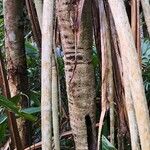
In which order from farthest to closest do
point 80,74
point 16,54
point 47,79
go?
point 16,54 < point 80,74 < point 47,79

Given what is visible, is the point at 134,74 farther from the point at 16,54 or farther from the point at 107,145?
the point at 16,54

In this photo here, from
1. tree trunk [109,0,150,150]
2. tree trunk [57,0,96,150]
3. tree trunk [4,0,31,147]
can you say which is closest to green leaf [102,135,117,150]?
tree trunk [57,0,96,150]

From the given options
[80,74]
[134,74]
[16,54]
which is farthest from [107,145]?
[16,54]

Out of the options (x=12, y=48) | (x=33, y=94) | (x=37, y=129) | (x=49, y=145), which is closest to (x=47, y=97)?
(x=49, y=145)

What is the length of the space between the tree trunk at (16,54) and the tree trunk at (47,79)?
0.47 m

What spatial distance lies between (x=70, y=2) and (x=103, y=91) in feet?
0.54

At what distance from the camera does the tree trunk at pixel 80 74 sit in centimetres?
68

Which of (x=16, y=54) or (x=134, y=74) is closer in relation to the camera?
(x=134, y=74)

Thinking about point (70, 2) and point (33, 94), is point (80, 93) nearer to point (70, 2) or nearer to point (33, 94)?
point (70, 2)

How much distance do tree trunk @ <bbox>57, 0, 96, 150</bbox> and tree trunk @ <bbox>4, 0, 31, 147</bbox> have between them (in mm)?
382

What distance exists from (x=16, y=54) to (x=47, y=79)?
0.51 metres

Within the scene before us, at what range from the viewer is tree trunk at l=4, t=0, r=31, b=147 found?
3.48 feet

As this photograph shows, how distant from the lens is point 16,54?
107cm

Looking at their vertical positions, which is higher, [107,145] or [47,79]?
[47,79]
